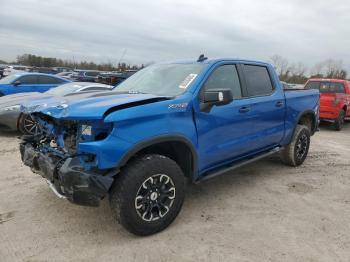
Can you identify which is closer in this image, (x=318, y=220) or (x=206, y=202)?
(x=318, y=220)

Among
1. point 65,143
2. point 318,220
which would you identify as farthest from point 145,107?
point 318,220

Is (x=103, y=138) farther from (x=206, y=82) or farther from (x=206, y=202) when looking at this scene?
(x=206, y=202)

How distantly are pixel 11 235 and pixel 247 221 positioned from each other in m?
2.52

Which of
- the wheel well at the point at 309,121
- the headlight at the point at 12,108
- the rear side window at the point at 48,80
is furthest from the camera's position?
the rear side window at the point at 48,80

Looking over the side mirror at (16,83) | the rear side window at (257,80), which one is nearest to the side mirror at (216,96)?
the rear side window at (257,80)

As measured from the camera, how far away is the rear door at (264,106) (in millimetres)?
4648

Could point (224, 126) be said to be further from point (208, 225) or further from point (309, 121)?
point (309, 121)

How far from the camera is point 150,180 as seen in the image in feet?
11.0

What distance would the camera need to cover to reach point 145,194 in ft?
11.0

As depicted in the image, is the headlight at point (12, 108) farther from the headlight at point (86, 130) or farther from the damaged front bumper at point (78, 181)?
the headlight at point (86, 130)

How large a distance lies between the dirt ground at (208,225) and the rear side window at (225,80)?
146 centimetres

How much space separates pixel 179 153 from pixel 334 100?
29.8ft

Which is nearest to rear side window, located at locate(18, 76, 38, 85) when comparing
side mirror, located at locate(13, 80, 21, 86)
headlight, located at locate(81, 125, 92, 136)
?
side mirror, located at locate(13, 80, 21, 86)

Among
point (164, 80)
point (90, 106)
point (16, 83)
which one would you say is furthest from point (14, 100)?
point (90, 106)
